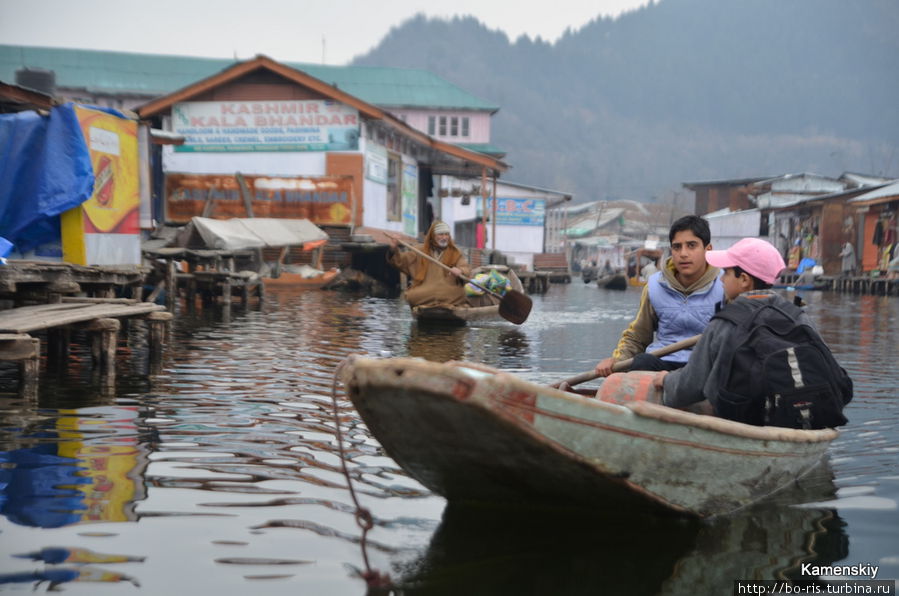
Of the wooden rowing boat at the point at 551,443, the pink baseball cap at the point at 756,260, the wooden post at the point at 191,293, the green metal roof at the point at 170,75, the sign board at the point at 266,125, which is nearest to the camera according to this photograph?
the wooden rowing boat at the point at 551,443

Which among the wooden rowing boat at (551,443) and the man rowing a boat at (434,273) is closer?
the wooden rowing boat at (551,443)

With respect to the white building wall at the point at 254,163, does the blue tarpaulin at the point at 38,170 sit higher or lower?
lower

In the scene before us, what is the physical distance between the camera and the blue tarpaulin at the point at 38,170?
1045 centimetres

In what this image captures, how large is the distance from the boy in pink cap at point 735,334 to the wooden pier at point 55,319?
4495 millimetres

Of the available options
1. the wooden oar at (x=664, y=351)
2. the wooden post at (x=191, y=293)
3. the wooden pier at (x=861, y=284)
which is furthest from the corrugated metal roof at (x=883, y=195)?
the wooden oar at (x=664, y=351)

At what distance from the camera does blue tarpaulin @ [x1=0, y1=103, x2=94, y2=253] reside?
1045cm

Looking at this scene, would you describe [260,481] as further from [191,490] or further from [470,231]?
[470,231]

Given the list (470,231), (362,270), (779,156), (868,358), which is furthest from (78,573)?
(779,156)

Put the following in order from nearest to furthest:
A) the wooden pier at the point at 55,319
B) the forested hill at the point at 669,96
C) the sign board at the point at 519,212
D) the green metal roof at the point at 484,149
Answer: the wooden pier at the point at 55,319 → the green metal roof at the point at 484,149 → the sign board at the point at 519,212 → the forested hill at the point at 669,96

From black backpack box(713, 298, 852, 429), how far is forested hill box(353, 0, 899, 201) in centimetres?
11776

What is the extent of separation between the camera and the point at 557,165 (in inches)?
5177

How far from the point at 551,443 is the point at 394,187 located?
80.2 feet

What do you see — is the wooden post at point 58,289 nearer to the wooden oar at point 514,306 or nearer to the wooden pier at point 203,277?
the wooden pier at point 203,277

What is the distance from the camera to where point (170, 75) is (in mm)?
42500
